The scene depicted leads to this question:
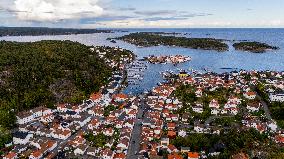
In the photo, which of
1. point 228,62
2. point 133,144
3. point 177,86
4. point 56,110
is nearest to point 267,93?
point 177,86

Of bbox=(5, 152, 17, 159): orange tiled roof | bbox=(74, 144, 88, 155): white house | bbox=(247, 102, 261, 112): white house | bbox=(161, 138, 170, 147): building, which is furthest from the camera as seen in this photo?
bbox=(247, 102, 261, 112): white house

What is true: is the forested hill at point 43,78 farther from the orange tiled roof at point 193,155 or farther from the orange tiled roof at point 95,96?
the orange tiled roof at point 193,155

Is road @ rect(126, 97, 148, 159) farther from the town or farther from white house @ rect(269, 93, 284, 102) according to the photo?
white house @ rect(269, 93, 284, 102)

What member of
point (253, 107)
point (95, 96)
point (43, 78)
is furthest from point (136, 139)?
point (43, 78)

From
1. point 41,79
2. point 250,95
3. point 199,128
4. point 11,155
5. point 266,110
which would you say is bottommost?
point 11,155

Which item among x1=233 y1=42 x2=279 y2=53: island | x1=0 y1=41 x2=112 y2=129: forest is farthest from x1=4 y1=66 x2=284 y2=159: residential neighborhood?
x1=233 y1=42 x2=279 y2=53: island

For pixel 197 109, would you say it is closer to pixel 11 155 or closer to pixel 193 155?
pixel 193 155
